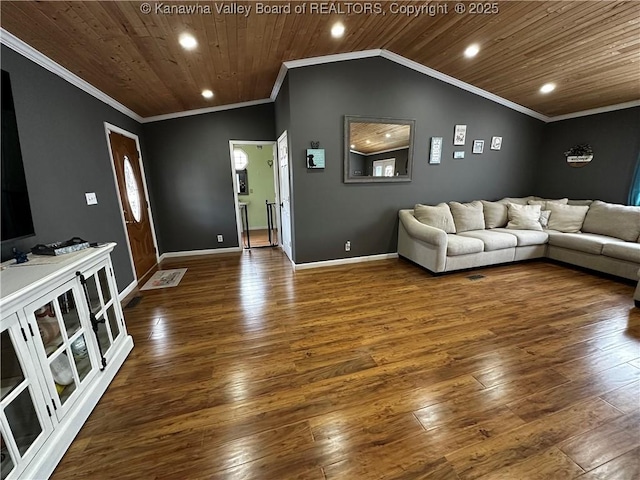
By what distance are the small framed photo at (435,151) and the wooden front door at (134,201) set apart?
4484 mm

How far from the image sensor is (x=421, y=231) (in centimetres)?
366

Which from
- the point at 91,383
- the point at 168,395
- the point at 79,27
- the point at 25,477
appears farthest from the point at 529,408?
the point at 79,27

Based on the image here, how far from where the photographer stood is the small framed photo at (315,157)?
3609mm

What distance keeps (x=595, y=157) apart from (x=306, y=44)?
5.00 metres

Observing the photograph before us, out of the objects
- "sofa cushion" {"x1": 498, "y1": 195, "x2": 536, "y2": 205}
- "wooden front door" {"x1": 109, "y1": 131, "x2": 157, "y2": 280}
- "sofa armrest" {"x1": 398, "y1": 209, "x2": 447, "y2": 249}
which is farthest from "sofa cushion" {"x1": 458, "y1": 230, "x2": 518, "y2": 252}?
Answer: "wooden front door" {"x1": 109, "y1": 131, "x2": 157, "y2": 280}

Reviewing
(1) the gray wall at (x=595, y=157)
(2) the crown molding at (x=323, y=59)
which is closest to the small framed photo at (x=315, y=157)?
(2) the crown molding at (x=323, y=59)

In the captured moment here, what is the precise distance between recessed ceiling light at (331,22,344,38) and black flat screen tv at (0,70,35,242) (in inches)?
102

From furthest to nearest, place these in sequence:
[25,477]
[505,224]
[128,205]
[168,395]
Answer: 1. [505,224]
2. [128,205]
3. [168,395]
4. [25,477]

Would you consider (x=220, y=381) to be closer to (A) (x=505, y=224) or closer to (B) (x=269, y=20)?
(B) (x=269, y=20)

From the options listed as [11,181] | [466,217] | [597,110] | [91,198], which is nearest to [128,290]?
[91,198]

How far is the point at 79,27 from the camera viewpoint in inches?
72.9

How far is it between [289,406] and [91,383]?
1236 millimetres

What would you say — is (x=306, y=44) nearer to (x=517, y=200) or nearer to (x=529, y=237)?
Answer: (x=529, y=237)

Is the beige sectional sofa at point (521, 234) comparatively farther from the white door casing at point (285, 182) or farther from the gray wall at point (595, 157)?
the white door casing at point (285, 182)
